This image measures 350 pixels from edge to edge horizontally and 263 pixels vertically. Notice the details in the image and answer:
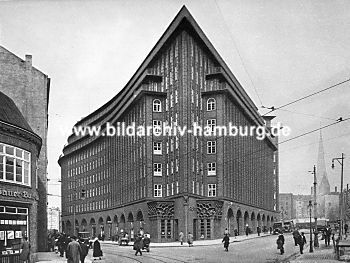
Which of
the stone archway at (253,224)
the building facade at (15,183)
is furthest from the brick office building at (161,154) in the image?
the stone archway at (253,224)

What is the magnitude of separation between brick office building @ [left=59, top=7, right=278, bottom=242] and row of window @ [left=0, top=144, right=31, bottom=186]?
2210mm

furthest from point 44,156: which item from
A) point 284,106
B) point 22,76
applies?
point 284,106

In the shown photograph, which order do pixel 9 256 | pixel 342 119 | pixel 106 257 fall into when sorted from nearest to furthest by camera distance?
pixel 342 119, pixel 9 256, pixel 106 257

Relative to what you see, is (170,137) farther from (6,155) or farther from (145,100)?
(6,155)

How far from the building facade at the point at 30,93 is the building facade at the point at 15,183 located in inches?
411

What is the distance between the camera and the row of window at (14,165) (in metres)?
26.3

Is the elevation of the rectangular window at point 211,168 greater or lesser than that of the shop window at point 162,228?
greater

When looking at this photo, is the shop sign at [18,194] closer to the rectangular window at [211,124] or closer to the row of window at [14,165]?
the row of window at [14,165]

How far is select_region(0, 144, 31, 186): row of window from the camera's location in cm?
2631

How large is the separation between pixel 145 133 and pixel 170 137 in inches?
56.4

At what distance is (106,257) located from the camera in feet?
98.2

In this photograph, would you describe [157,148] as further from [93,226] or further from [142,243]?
[93,226]

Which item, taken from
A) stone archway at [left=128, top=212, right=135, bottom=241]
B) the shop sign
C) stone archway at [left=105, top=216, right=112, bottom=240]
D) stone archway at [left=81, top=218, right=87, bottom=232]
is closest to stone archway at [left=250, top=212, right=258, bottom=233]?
stone archway at [left=128, top=212, right=135, bottom=241]

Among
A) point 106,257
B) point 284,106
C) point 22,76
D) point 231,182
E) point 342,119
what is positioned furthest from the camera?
point 22,76
